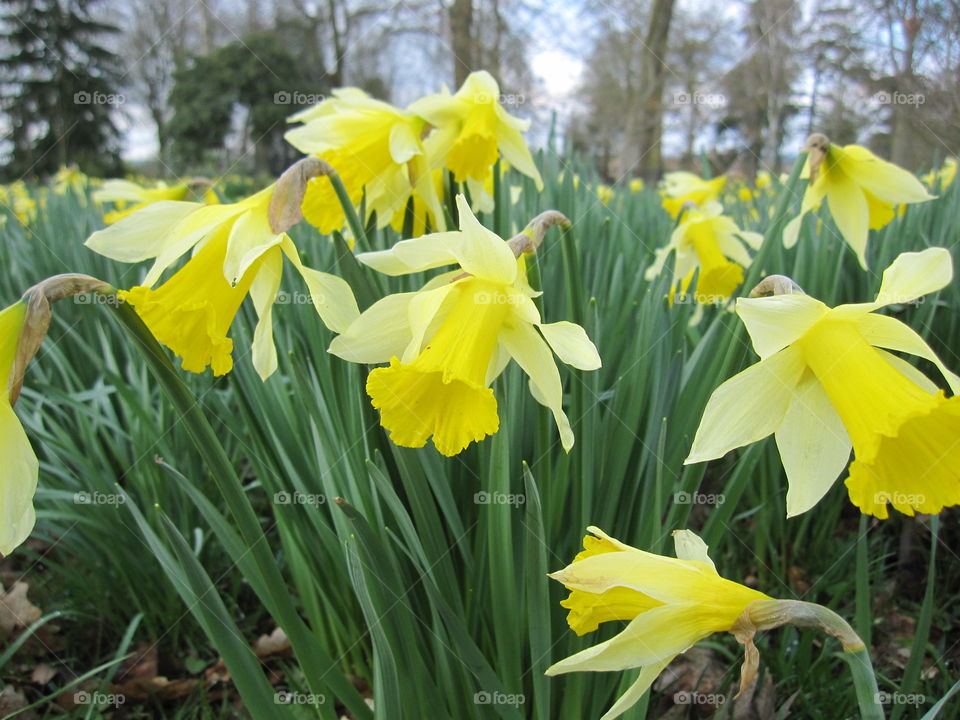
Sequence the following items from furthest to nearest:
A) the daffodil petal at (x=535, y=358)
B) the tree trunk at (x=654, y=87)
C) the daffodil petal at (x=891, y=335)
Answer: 1. the tree trunk at (x=654, y=87)
2. the daffodil petal at (x=535, y=358)
3. the daffodil petal at (x=891, y=335)

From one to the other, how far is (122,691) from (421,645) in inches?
33.7

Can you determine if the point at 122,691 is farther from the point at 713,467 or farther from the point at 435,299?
the point at 713,467

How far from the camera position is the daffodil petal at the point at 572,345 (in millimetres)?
763

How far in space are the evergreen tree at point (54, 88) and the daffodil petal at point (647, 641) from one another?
2213 cm

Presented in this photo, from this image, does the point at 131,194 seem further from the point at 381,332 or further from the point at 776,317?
the point at 776,317

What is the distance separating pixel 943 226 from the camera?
7.22 feet

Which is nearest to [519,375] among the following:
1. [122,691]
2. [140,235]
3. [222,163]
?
[140,235]

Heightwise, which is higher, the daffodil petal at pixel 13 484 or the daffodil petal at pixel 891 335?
the daffodil petal at pixel 891 335
